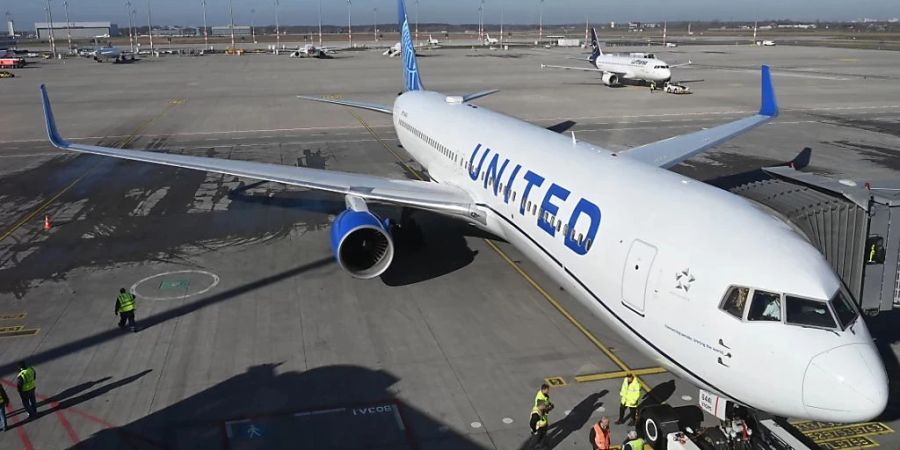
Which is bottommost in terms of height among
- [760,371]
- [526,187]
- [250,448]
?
[250,448]

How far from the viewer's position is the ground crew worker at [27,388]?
12.7 m

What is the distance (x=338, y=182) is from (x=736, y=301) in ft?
47.0

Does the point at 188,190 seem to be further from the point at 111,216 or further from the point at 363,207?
the point at 363,207

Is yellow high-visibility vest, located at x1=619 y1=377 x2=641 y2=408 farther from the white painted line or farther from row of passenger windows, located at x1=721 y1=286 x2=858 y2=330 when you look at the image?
the white painted line

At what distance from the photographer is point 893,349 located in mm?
15531

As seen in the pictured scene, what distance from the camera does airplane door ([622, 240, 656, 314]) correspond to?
11422mm

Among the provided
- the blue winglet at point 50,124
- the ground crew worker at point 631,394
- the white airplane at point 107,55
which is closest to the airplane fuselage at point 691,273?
the ground crew worker at point 631,394

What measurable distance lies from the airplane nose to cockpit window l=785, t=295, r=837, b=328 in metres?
0.44

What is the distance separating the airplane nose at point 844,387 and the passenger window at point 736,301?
3.86 feet

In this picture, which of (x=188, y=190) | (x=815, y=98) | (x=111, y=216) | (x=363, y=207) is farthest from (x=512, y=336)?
(x=815, y=98)

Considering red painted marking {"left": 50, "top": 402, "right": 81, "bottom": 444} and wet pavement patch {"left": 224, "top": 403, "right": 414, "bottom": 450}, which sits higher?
red painted marking {"left": 50, "top": 402, "right": 81, "bottom": 444}

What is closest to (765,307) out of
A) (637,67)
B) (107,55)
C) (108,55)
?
(637,67)

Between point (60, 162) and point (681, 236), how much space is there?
3892 centimetres

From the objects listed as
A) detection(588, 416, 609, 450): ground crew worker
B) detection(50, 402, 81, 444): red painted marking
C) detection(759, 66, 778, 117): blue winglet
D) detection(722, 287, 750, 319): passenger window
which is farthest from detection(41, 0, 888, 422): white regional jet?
detection(759, 66, 778, 117): blue winglet
